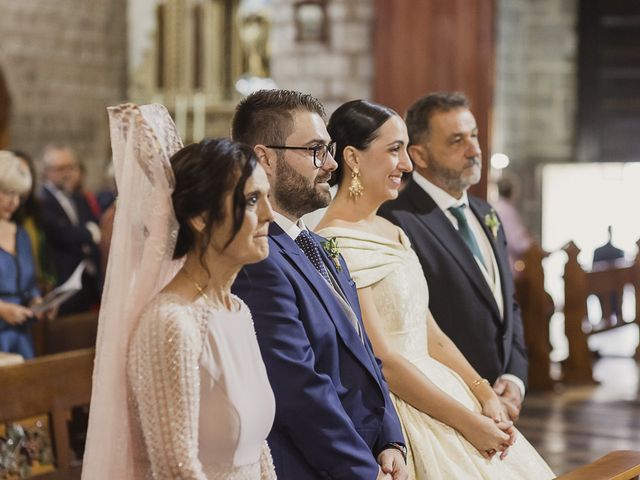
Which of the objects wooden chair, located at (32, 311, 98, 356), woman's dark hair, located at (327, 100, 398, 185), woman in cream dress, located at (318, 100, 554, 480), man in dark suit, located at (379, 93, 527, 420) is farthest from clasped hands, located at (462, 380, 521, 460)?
wooden chair, located at (32, 311, 98, 356)

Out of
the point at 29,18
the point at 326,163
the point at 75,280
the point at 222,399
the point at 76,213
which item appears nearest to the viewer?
the point at 222,399

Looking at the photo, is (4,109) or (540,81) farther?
(540,81)

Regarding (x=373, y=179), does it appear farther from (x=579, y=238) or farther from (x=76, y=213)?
(x=579, y=238)

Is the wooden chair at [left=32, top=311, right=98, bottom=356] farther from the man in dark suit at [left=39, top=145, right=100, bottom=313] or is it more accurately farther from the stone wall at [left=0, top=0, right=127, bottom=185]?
the stone wall at [left=0, top=0, right=127, bottom=185]

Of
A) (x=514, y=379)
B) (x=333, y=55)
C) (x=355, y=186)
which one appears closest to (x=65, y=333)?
(x=514, y=379)

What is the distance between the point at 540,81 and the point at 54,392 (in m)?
9.43

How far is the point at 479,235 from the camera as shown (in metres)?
3.63

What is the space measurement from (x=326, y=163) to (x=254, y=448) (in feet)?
2.53

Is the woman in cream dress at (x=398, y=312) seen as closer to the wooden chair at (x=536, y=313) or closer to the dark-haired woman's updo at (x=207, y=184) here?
the dark-haired woman's updo at (x=207, y=184)

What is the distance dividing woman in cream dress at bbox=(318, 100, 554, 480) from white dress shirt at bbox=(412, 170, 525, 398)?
470mm

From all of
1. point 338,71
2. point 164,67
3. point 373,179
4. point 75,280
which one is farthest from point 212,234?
point 164,67

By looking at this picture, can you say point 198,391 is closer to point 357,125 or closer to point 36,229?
point 357,125

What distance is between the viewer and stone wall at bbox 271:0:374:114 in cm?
891

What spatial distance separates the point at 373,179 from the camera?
9.67 feet
